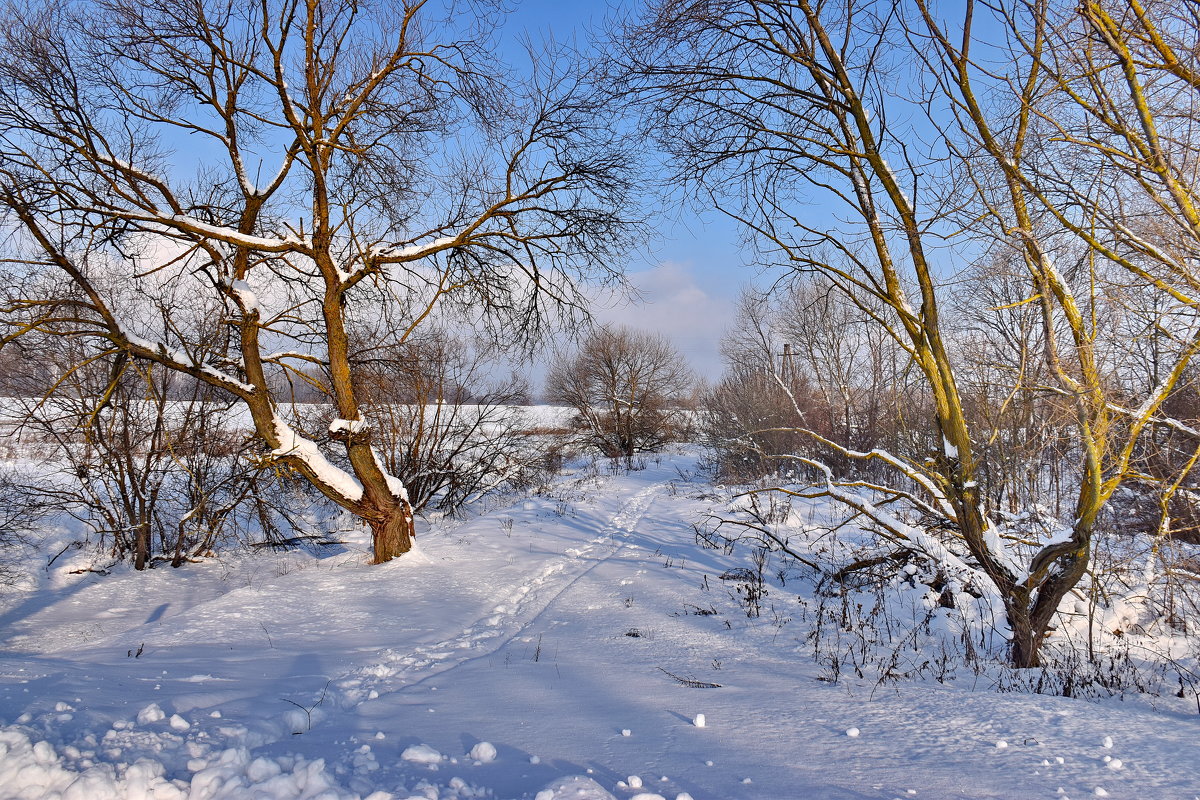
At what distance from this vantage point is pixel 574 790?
2270 millimetres

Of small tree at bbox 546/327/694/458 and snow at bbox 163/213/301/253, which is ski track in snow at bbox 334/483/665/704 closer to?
snow at bbox 163/213/301/253

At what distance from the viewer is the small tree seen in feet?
97.3

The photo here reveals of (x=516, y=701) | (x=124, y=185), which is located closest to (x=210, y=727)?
(x=516, y=701)

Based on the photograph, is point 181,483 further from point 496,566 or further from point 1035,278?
point 1035,278

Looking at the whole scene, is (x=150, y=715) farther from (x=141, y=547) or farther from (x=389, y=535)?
(x=141, y=547)

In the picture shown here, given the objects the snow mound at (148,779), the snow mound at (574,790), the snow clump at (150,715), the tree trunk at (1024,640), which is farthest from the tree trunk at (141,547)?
the tree trunk at (1024,640)

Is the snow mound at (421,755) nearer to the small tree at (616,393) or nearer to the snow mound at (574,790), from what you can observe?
the snow mound at (574,790)

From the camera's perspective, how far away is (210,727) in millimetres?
2740

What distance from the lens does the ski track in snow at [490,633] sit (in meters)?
3.86

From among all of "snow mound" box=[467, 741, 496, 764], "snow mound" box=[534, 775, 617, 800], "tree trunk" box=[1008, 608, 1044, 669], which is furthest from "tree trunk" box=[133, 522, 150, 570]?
"tree trunk" box=[1008, 608, 1044, 669]

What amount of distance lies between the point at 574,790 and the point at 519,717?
0.92m

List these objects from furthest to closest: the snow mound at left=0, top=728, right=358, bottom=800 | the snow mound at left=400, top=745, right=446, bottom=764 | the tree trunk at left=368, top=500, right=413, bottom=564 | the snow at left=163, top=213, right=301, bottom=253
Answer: the tree trunk at left=368, top=500, right=413, bottom=564 < the snow at left=163, top=213, right=301, bottom=253 < the snow mound at left=400, top=745, right=446, bottom=764 < the snow mound at left=0, top=728, right=358, bottom=800

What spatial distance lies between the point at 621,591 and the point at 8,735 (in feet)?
16.4

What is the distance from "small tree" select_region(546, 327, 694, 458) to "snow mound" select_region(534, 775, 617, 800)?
1055 inches
